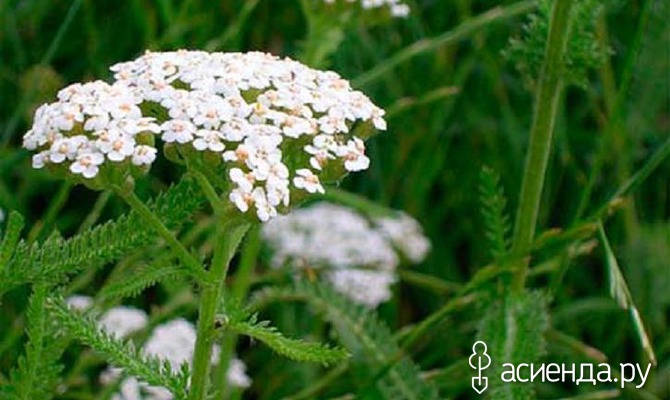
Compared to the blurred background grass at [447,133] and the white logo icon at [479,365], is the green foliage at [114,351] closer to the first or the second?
the white logo icon at [479,365]

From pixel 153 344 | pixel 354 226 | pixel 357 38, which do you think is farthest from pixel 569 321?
pixel 153 344

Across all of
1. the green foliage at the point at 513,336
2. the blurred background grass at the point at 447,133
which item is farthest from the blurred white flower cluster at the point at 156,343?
the green foliage at the point at 513,336

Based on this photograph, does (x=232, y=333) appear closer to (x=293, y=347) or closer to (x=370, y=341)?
(x=370, y=341)

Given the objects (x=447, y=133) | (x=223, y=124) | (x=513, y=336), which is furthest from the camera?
(x=447, y=133)

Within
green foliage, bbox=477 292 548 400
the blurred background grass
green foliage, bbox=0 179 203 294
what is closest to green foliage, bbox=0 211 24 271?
green foliage, bbox=0 179 203 294

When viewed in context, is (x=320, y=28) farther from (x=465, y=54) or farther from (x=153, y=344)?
(x=465, y=54)

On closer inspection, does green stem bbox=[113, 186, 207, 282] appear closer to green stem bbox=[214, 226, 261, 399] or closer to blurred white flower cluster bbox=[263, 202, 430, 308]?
green stem bbox=[214, 226, 261, 399]

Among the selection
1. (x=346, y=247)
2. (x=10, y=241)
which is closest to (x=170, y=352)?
(x=346, y=247)
